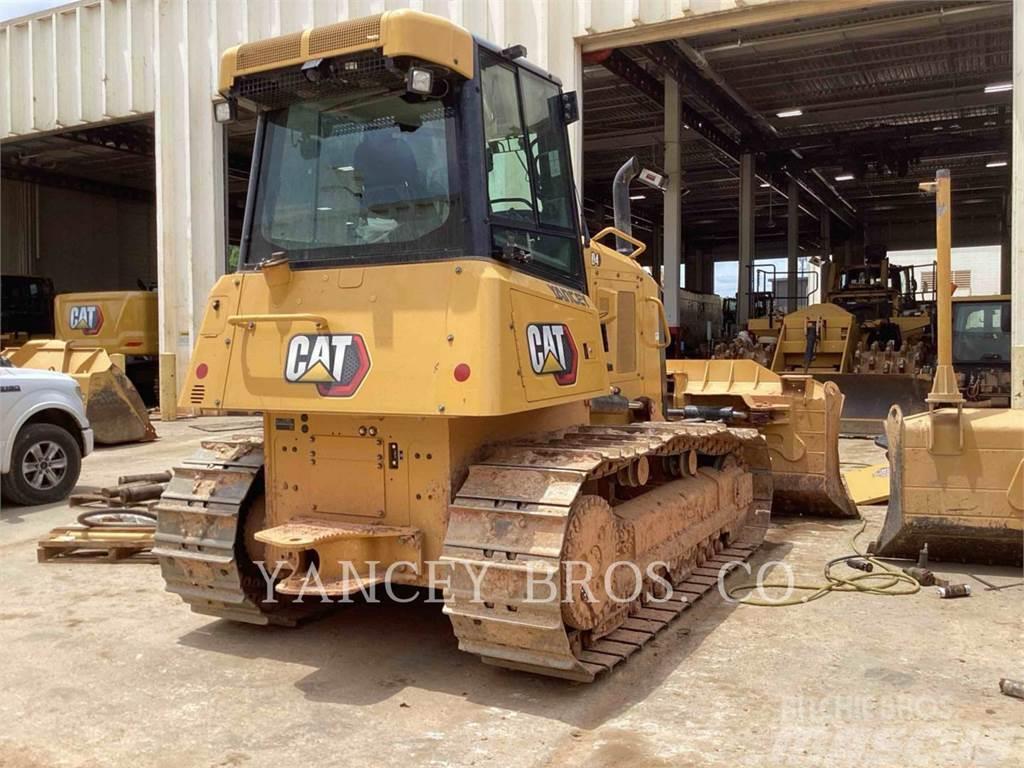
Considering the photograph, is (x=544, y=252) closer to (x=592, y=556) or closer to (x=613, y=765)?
(x=592, y=556)

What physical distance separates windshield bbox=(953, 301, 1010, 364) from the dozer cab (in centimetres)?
1261

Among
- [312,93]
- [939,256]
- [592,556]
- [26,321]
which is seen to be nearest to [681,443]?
[592,556]

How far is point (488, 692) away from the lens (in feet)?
13.7

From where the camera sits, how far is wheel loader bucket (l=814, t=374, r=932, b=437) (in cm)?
1370

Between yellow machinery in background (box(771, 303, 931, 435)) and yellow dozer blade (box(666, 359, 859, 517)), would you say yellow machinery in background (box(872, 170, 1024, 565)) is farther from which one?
yellow machinery in background (box(771, 303, 931, 435))

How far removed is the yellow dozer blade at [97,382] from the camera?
13.3 metres

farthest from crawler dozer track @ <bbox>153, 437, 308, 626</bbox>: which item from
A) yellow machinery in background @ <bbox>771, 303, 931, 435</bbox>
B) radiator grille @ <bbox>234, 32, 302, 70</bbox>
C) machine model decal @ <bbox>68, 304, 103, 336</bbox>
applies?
machine model decal @ <bbox>68, 304, 103, 336</bbox>

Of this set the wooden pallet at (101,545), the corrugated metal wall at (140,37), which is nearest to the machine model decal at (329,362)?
the wooden pallet at (101,545)

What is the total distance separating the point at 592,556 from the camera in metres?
4.26

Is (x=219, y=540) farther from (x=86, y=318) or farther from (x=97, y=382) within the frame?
(x=86, y=318)

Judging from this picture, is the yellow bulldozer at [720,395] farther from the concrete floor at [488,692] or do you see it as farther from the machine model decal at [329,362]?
the machine model decal at [329,362]

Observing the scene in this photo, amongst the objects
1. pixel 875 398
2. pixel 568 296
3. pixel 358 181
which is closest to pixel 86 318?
pixel 875 398

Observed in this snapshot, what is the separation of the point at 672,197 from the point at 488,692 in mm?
16124

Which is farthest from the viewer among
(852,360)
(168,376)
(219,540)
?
(852,360)
